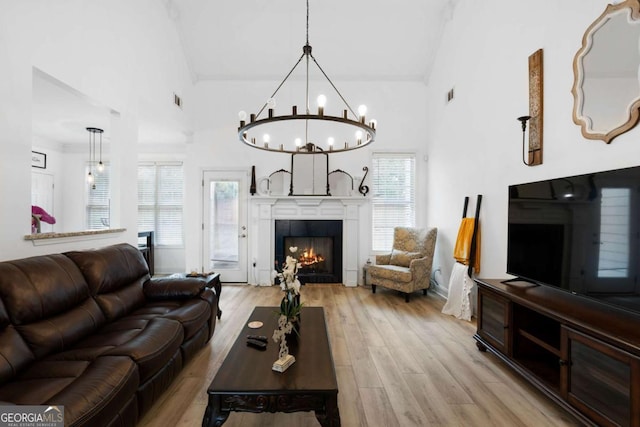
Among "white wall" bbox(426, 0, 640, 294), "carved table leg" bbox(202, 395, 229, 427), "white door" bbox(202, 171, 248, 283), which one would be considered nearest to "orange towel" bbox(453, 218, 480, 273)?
"white wall" bbox(426, 0, 640, 294)

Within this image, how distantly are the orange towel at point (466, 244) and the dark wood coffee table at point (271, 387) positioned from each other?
2.59 metres

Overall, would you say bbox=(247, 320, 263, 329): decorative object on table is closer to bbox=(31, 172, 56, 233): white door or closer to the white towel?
the white towel

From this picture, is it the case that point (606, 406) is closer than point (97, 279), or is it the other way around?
point (606, 406)

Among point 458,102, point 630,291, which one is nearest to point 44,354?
point 630,291

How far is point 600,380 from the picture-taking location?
171cm

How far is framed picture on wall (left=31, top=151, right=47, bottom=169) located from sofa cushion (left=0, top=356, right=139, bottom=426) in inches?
218

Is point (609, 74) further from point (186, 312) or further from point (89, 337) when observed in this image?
point (89, 337)

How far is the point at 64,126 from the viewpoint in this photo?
5.01 metres

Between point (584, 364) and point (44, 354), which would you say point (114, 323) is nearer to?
point (44, 354)

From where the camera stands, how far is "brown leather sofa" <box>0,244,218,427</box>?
1.49 m

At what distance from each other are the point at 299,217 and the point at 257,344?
3.52m

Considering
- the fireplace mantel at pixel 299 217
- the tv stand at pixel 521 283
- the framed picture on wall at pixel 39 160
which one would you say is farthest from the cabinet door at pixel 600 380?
the framed picture on wall at pixel 39 160

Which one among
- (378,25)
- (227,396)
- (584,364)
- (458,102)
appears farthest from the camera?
(378,25)

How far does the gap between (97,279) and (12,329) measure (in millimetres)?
690
